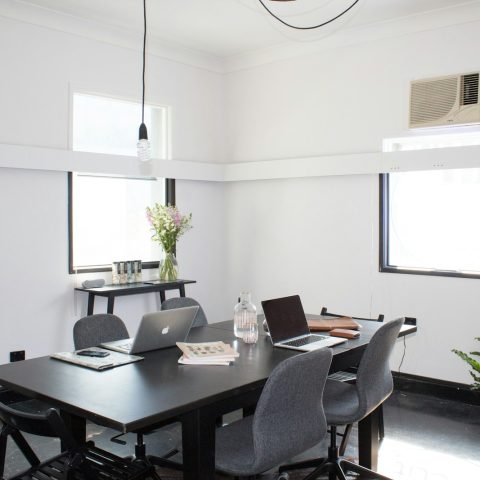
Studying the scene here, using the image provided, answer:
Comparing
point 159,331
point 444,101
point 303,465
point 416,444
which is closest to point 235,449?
point 159,331

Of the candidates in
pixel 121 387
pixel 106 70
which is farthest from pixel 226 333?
pixel 106 70

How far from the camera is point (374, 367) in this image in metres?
2.88

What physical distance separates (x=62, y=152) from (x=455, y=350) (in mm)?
3374

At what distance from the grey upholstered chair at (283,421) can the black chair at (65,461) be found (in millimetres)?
404

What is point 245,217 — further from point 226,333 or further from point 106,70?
point 226,333

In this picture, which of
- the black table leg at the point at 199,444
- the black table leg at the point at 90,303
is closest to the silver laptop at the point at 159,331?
the black table leg at the point at 199,444

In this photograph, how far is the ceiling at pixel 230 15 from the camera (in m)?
4.38

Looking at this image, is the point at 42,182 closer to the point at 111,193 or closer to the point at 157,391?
the point at 111,193

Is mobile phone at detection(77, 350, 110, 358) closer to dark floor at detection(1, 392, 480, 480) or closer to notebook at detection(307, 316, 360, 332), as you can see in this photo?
dark floor at detection(1, 392, 480, 480)

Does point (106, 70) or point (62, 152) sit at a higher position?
point (106, 70)

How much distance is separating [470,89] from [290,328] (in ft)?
8.06

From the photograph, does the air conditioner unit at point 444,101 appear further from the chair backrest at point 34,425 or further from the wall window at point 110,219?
the chair backrest at point 34,425

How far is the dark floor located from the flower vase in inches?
62.7

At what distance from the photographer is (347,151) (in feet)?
16.6
